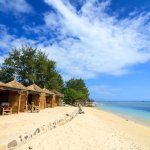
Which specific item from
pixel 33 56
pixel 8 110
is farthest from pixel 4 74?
pixel 8 110

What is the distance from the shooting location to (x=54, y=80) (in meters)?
52.7

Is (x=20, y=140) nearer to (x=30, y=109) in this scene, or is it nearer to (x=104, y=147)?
(x=104, y=147)

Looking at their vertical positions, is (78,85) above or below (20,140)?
above

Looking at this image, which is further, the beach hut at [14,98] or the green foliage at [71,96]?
the green foliage at [71,96]

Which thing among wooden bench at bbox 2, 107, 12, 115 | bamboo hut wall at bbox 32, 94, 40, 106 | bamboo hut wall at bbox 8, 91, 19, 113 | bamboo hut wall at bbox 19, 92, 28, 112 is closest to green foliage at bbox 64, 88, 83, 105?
bamboo hut wall at bbox 32, 94, 40, 106

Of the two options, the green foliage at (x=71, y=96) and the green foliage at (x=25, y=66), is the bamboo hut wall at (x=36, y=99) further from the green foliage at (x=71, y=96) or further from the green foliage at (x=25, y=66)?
the green foliage at (x=71, y=96)

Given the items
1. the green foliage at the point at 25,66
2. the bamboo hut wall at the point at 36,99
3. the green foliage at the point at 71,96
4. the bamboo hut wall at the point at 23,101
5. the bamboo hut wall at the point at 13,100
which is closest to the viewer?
the bamboo hut wall at the point at 13,100

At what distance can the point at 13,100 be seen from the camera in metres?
22.2

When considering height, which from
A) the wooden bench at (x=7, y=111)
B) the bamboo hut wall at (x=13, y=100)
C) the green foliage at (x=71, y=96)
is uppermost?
the green foliage at (x=71, y=96)

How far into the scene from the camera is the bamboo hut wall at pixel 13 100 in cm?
2211

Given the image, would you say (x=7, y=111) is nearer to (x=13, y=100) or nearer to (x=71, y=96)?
(x=13, y=100)

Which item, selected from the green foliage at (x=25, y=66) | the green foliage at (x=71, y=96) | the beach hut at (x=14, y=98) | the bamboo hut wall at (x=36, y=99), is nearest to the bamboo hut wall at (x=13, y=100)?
the beach hut at (x=14, y=98)

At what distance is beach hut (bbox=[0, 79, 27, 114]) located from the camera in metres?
20.8

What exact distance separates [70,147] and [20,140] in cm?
198
